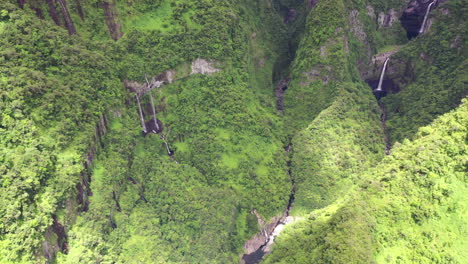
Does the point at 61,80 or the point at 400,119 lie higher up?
the point at 61,80

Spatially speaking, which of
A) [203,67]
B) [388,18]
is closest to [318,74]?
[203,67]

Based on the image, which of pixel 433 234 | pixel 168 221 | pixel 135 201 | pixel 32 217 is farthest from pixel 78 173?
pixel 433 234

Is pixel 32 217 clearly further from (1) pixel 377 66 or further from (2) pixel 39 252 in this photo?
(1) pixel 377 66

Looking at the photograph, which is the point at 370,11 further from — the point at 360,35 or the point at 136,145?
the point at 136,145

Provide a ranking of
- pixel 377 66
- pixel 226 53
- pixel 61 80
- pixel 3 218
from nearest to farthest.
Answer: pixel 3 218, pixel 61 80, pixel 226 53, pixel 377 66

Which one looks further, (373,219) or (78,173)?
(78,173)

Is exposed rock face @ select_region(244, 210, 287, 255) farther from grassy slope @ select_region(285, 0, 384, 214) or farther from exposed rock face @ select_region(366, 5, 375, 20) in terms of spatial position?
exposed rock face @ select_region(366, 5, 375, 20)
